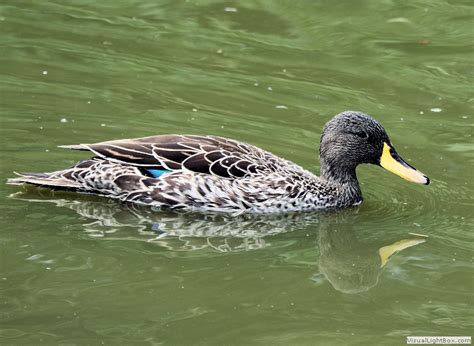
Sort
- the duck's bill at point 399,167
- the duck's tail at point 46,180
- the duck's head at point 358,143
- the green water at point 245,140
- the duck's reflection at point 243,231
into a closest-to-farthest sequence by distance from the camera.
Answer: the green water at point 245,140 < the duck's reflection at point 243,231 < the duck's tail at point 46,180 < the duck's bill at point 399,167 < the duck's head at point 358,143

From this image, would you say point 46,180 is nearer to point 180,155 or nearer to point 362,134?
point 180,155

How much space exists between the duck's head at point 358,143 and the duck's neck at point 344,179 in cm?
7

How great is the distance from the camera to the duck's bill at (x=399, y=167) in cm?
1077

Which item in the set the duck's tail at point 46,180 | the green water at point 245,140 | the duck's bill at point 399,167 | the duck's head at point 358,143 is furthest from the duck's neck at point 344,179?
the duck's tail at point 46,180

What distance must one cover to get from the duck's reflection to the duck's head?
0.59 metres

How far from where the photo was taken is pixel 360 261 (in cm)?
966

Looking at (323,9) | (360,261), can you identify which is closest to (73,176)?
(360,261)

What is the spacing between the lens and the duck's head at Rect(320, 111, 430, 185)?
11000 millimetres

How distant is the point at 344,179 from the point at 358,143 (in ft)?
1.27

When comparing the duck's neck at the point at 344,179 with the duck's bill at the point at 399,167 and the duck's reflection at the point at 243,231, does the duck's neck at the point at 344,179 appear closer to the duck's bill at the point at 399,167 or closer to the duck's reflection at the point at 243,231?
the duck's reflection at the point at 243,231

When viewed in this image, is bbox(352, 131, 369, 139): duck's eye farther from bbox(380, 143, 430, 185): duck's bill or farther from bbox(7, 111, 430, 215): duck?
bbox(7, 111, 430, 215): duck

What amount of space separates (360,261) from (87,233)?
2369mm

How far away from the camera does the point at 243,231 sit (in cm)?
1016

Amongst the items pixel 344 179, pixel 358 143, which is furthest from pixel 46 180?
pixel 358 143
